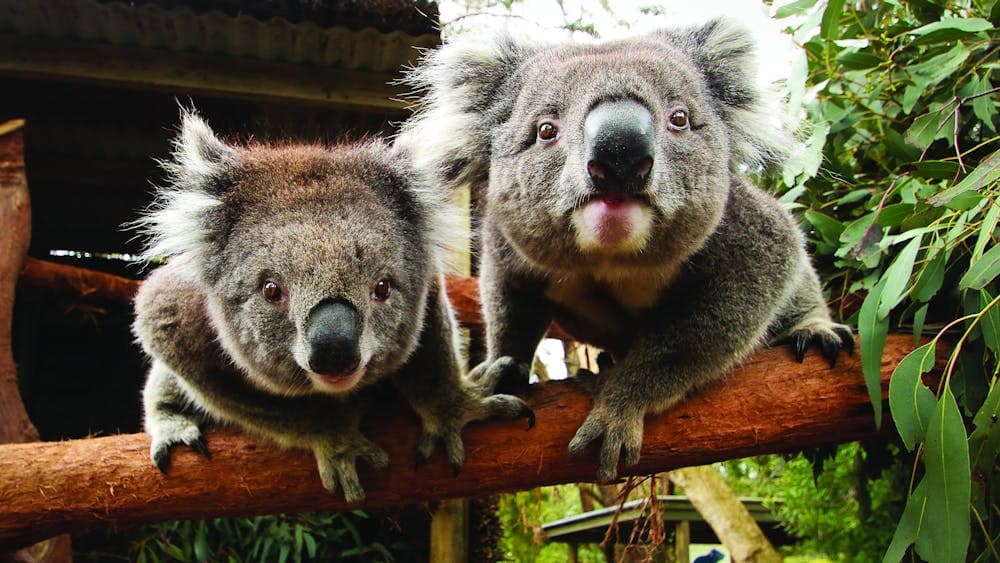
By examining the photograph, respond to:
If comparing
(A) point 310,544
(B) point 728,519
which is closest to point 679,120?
(B) point 728,519

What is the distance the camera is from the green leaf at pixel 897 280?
2281mm

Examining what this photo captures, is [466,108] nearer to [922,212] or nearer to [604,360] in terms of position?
[604,360]

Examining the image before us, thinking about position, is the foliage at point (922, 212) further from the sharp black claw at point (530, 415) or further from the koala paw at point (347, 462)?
the koala paw at point (347, 462)

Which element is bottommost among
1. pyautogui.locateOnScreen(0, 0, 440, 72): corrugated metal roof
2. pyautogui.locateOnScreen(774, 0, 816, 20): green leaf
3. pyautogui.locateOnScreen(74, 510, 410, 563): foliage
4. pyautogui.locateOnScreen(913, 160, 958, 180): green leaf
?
pyautogui.locateOnScreen(74, 510, 410, 563): foliage

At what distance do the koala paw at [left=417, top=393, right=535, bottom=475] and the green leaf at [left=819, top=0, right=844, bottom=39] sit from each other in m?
1.72

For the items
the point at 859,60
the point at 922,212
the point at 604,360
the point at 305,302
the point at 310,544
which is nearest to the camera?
the point at 305,302

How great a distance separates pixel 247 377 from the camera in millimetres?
2512

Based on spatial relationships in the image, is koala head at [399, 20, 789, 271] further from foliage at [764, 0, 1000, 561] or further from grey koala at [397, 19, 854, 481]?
foliage at [764, 0, 1000, 561]

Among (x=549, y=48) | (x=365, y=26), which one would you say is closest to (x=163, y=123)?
(x=365, y=26)

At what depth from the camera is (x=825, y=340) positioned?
2.66m

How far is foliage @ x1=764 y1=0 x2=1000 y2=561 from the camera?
2.17m

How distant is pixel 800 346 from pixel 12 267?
12.2ft

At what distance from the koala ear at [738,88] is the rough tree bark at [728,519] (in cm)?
268

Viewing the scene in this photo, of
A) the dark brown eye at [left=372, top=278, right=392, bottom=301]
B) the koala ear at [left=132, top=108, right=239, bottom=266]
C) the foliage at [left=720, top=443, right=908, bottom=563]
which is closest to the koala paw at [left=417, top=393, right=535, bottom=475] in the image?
the dark brown eye at [left=372, top=278, right=392, bottom=301]
